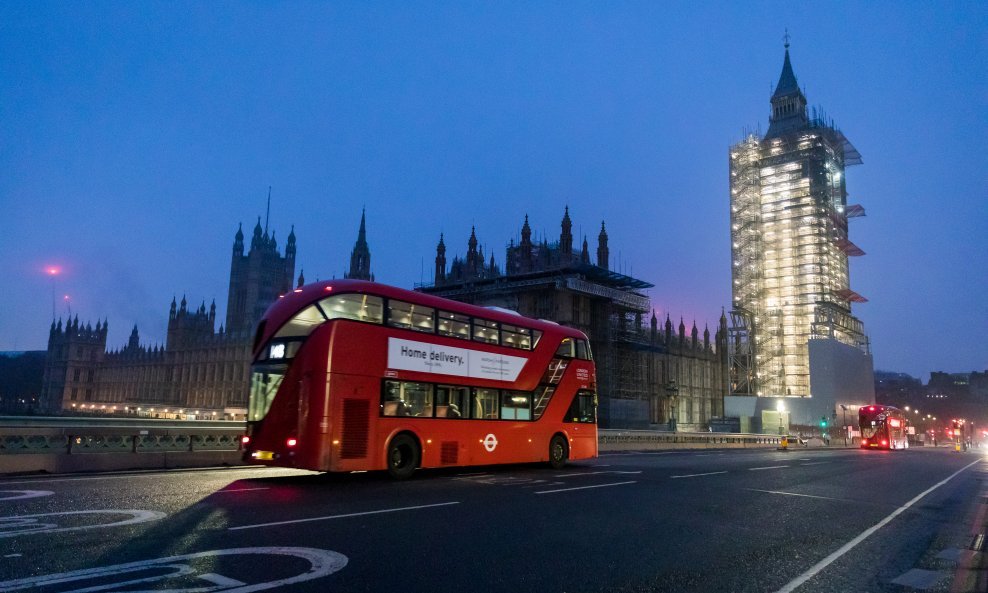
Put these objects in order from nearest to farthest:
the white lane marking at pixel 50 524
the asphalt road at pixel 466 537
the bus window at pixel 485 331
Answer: the asphalt road at pixel 466 537, the white lane marking at pixel 50 524, the bus window at pixel 485 331

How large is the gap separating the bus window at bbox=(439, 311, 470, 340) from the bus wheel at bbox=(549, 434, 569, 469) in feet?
15.3

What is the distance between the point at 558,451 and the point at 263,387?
29.2 ft

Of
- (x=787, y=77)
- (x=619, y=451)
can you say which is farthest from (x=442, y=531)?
→ (x=787, y=77)

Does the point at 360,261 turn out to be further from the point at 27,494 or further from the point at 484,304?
the point at 27,494

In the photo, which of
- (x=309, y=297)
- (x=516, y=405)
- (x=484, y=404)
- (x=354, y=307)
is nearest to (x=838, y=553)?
(x=354, y=307)

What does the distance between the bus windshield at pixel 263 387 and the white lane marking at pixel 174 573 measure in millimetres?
7145

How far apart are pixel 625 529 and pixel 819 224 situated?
62271 mm

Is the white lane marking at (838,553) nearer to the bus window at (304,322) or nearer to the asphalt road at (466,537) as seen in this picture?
the asphalt road at (466,537)

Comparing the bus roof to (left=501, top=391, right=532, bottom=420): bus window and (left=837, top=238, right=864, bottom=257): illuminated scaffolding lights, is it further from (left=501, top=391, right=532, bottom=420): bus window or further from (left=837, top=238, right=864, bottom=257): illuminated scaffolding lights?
(left=837, top=238, right=864, bottom=257): illuminated scaffolding lights

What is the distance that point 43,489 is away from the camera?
1127 cm

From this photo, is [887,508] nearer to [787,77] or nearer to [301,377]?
[301,377]

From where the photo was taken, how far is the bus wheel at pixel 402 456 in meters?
14.2

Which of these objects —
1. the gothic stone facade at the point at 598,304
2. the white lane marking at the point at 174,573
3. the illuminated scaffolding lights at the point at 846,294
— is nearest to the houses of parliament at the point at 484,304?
the gothic stone facade at the point at 598,304

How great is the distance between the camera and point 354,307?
45.3 ft
